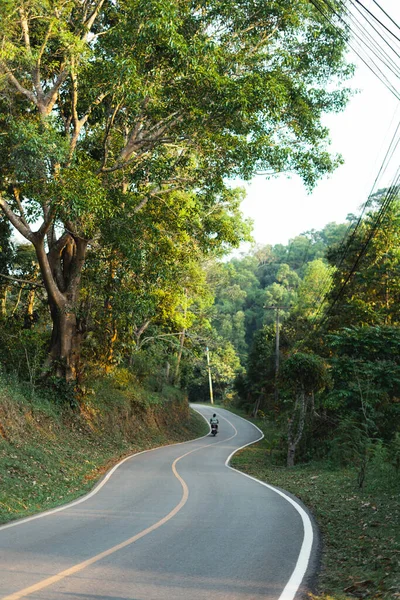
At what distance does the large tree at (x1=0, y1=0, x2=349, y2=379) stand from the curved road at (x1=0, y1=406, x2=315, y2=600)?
27.9 feet

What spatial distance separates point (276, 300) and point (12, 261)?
79.1 m

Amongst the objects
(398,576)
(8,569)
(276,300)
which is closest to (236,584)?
(398,576)

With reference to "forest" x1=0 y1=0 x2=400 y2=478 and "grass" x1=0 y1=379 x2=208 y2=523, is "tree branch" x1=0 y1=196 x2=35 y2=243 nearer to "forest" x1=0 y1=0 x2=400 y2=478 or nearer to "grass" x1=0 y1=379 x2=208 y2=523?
"forest" x1=0 y1=0 x2=400 y2=478

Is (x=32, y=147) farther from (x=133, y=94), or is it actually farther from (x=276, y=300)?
(x=276, y=300)

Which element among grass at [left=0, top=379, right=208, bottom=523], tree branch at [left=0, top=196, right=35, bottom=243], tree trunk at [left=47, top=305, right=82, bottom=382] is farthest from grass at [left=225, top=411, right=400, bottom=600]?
tree branch at [left=0, top=196, right=35, bottom=243]

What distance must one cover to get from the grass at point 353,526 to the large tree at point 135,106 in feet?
31.5

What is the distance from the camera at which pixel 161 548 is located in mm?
7758

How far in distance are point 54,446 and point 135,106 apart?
10757 millimetres

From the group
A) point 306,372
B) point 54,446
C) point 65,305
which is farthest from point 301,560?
point 65,305

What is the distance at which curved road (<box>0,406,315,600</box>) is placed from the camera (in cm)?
591

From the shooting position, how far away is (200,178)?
69.5 feet

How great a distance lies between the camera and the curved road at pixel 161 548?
591cm

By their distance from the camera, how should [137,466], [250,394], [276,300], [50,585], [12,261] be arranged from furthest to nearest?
[276,300] → [250,394] → [12,261] → [137,466] → [50,585]

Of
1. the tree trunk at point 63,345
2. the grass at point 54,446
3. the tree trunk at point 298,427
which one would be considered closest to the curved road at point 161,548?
the grass at point 54,446
